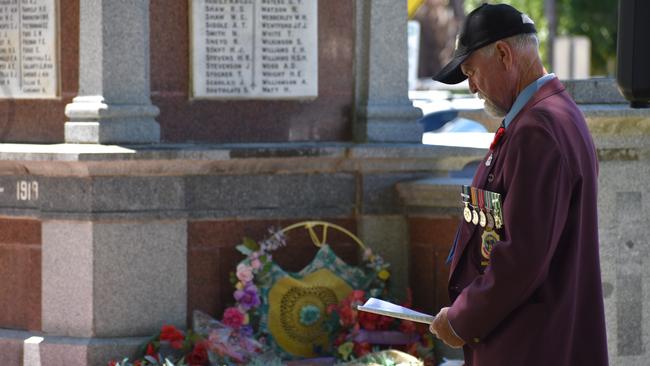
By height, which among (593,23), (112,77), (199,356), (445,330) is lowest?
(199,356)

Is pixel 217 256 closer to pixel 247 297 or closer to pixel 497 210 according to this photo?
pixel 247 297

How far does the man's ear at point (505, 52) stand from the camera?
13.6ft

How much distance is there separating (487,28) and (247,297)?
3.58 m

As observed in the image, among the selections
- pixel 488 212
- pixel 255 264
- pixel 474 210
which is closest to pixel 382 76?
pixel 255 264

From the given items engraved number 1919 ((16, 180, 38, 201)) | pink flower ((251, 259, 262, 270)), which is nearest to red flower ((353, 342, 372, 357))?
pink flower ((251, 259, 262, 270))

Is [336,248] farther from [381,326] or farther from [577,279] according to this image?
[577,279]

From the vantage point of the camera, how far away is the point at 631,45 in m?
4.12

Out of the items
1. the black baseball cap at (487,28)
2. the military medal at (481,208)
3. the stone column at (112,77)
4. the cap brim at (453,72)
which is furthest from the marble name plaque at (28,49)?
the military medal at (481,208)

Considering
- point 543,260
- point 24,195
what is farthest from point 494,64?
point 24,195

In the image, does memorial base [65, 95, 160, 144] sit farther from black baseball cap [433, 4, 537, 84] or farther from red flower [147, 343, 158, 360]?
black baseball cap [433, 4, 537, 84]

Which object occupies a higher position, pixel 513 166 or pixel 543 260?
pixel 513 166

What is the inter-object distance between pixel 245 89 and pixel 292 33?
0.44 m

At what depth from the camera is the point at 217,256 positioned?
7.57m

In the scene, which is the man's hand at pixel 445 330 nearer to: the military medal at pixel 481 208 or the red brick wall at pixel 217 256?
the military medal at pixel 481 208
